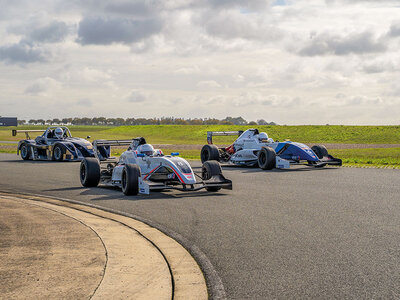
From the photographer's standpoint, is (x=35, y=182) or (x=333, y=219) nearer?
(x=333, y=219)

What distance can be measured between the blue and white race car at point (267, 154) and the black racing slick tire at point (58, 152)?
8545mm

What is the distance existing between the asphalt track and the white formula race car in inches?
12.4

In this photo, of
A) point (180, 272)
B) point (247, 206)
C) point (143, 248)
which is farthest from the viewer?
point (247, 206)

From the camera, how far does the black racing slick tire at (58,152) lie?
2730 cm

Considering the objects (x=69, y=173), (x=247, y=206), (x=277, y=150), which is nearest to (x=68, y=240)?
(x=247, y=206)

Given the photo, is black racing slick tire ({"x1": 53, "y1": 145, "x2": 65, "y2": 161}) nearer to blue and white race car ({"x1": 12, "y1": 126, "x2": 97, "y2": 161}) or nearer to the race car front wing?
blue and white race car ({"x1": 12, "y1": 126, "x2": 97, "y2": 161})

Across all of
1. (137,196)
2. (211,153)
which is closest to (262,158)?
→ (211,153)

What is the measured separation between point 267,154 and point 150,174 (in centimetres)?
852

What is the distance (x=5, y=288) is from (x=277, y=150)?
58.8ft

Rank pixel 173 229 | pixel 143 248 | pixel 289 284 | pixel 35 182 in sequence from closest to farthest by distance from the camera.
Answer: pixel 289 284 → pixel 143 248 → pixel 173 229 → pixel 35 182

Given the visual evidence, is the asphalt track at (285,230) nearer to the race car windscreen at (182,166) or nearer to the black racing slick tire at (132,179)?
the black racing slick tire at (132,179)

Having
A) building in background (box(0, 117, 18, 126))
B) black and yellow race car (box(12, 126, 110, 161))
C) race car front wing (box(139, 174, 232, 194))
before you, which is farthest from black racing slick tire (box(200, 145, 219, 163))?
building in background (box(0, 117, 18, 126))

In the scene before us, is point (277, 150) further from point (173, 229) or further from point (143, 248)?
point (143, 248)

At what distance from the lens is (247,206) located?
35.6 ft
